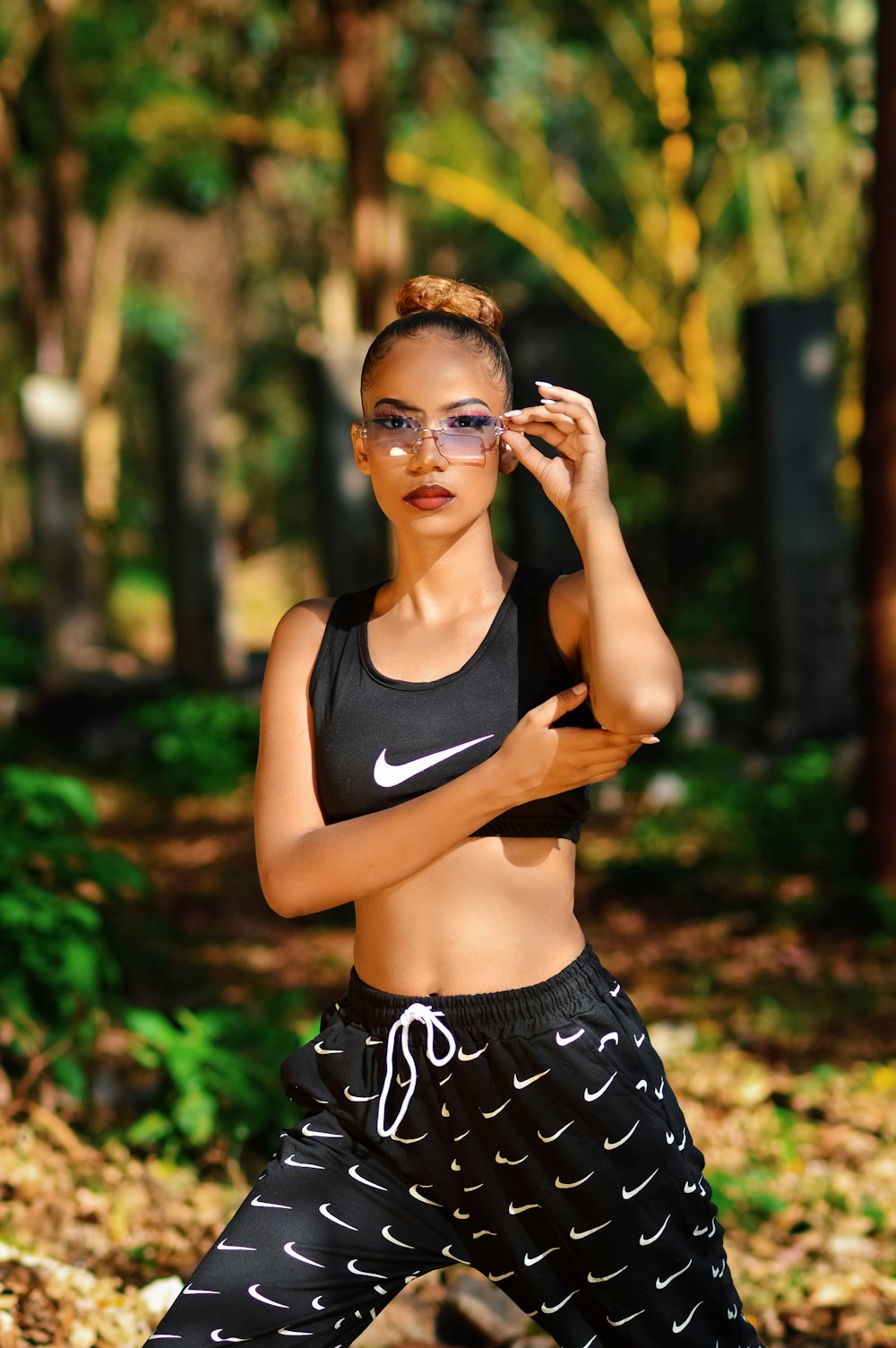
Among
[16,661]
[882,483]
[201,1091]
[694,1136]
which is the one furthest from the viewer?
[16,661]

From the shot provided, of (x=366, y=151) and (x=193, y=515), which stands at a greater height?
(x=366, y=151)

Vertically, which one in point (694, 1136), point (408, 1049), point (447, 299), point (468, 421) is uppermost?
point (447, 299)

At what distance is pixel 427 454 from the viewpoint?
196 cm

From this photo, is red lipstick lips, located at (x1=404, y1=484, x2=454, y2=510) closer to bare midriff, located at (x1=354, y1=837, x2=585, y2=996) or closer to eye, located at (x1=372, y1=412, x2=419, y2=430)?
eye, located at (x1=372, y1=412, x2=419, y2=430)

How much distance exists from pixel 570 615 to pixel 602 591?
147 millimetres

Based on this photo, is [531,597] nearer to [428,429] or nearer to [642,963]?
[428,429]

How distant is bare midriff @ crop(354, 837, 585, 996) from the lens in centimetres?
199

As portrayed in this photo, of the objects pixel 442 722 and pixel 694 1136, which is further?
pixel 694 1136

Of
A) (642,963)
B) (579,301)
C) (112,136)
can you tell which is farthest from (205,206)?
(642,963)

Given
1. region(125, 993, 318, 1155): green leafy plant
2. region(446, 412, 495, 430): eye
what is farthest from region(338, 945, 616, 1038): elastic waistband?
region(125, 993, 318, 1155): green leafy plant

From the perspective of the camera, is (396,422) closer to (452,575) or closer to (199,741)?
(452,575)

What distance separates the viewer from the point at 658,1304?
6.37 feet

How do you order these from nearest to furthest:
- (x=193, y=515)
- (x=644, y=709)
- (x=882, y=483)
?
(x=644, y=709)
(x=882, y=483)
(x=193, y=515)

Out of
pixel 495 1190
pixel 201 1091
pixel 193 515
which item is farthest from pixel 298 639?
pixel 193 515
